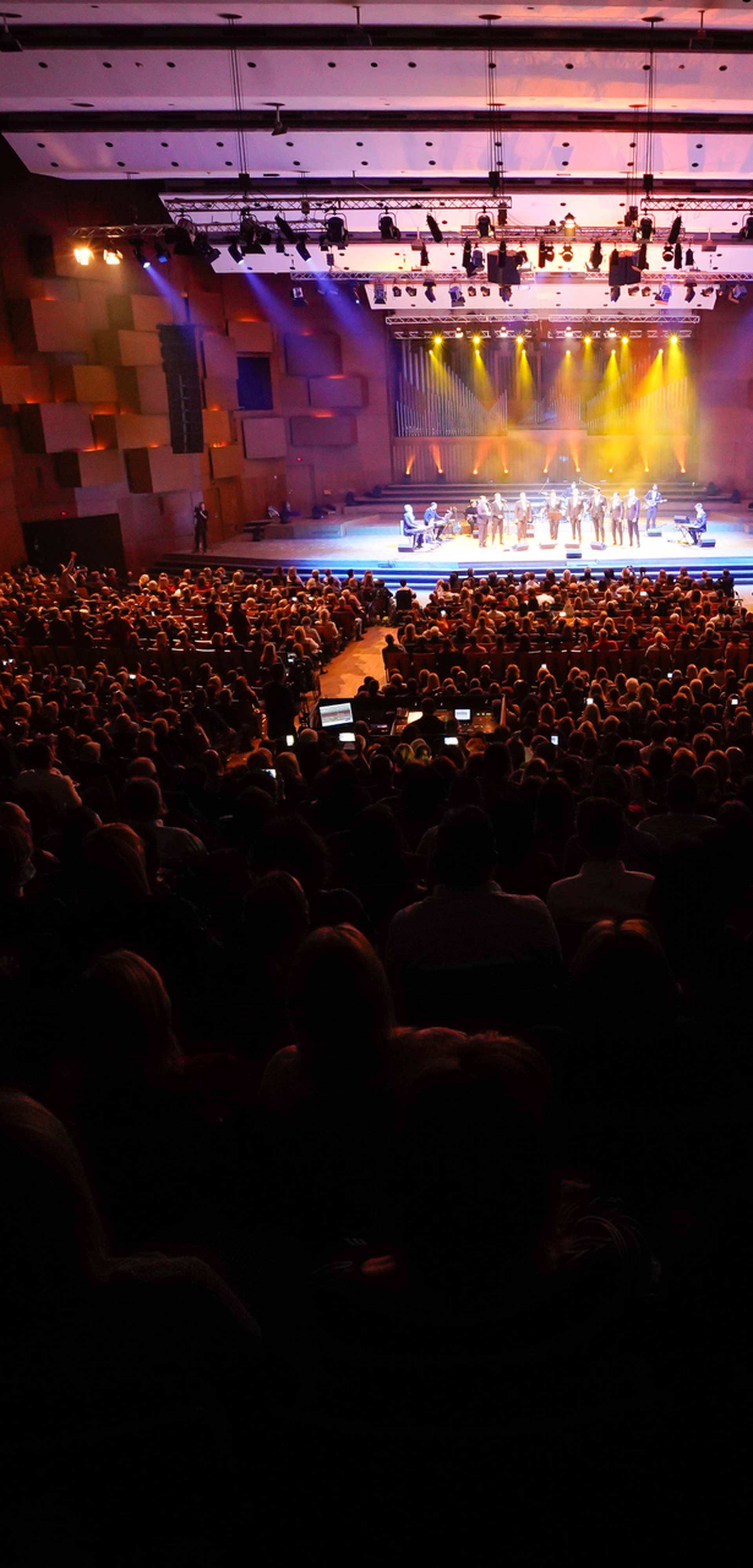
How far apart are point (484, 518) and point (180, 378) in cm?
749

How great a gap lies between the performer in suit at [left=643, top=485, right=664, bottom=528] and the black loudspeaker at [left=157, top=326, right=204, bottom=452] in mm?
10972

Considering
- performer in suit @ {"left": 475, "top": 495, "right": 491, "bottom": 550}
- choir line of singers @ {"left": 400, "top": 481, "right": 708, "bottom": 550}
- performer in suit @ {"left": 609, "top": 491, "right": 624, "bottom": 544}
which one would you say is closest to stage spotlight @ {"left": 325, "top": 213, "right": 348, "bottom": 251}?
choir line of singers @ {"left": 400, "top": 481, "right": 708, "bottom": 550}

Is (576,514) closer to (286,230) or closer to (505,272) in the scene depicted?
(505,272)

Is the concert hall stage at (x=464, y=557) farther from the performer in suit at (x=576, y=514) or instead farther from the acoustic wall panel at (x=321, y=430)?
the acoustic wall panel at (x=321, y=430)

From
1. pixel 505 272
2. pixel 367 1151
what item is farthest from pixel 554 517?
pixel 367 1151

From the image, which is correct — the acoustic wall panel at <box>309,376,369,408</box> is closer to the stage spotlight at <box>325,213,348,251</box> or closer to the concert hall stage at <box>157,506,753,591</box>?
the concert hall stage at <box>157,506,753,591</box>

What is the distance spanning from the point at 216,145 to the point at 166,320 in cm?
662

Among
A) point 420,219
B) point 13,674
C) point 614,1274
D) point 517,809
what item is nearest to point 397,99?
point 420,219

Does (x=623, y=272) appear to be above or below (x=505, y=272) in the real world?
below

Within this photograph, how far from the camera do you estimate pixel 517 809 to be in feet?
13.4

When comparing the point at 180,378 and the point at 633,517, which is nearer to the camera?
the point at 180,378

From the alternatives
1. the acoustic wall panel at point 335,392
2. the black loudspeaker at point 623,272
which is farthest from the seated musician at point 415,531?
the black loudspeaker at point 623,272

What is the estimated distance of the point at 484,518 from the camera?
971 inches

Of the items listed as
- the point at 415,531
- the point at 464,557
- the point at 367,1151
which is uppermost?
the point at 415,531
